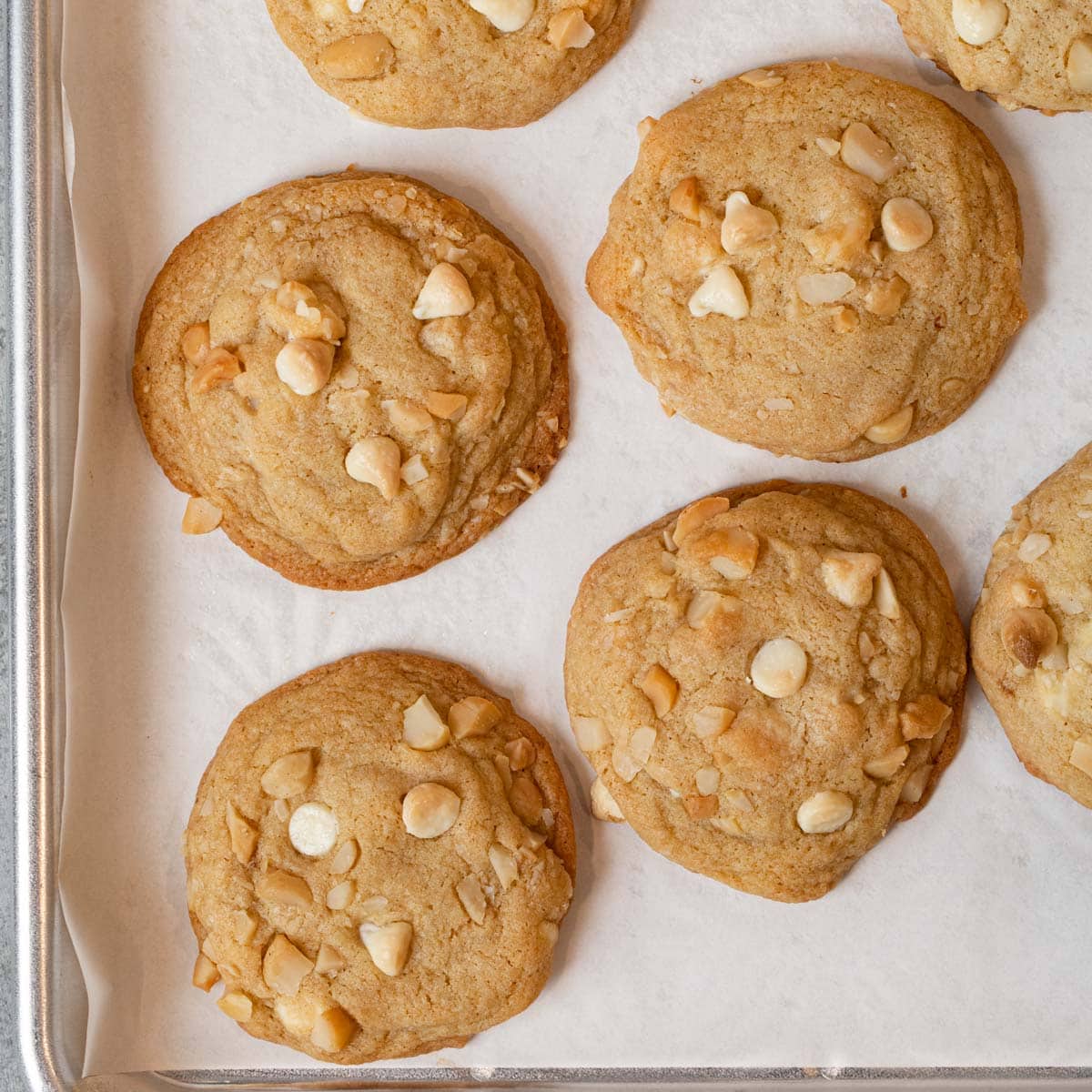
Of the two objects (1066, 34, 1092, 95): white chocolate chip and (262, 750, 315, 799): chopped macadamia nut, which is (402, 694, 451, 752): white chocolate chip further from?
(1066, 34, 1092, 95): white chocolate chip

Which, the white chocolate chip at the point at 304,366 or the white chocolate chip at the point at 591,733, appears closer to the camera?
the white chocolate chip at the point at 304,366

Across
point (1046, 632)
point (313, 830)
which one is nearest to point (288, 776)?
point (313, 830)

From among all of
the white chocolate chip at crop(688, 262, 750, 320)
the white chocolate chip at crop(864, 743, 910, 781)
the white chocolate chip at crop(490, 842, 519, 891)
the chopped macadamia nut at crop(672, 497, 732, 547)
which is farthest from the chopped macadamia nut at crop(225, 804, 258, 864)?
the white chocolate chip at crop(688, 262, 750, 320)

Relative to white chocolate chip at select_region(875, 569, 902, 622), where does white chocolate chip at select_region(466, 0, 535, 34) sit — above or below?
above

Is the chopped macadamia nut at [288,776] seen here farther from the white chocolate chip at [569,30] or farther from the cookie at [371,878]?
the white chocolate chip at [569,30]

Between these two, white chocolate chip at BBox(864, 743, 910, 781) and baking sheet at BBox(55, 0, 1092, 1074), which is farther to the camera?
baking sheet at BBox(55, 0, 1092, 1074)

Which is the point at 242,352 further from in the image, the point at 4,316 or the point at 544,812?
the point at 544,812

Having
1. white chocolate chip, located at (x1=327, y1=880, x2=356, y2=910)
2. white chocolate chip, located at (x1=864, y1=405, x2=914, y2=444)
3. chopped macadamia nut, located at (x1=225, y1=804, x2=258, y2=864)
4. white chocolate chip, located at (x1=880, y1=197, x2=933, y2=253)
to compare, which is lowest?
white chocolate chip, located at (x1=327, y1=880, x2=356, y2=910)

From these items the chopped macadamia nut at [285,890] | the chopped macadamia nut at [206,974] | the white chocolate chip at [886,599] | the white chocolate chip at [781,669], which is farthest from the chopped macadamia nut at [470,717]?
the white chocolate chip at [886,599]
